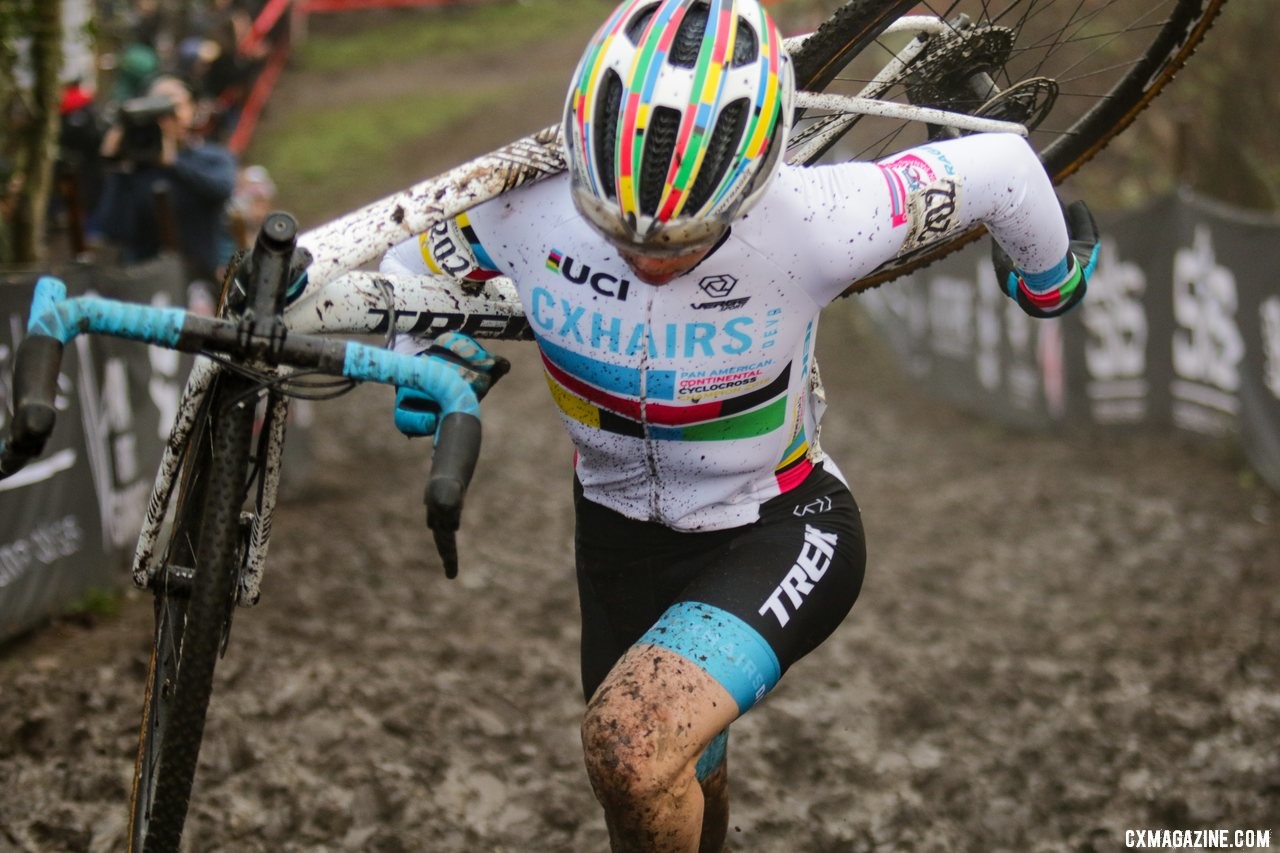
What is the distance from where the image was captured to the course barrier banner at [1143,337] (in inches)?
368

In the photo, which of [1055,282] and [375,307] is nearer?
[375,307]

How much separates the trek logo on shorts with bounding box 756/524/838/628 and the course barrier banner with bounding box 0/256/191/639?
410 cm

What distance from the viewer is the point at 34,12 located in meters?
7.19

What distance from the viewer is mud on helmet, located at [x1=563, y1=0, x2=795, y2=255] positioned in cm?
281

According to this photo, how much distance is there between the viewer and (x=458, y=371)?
3.01m

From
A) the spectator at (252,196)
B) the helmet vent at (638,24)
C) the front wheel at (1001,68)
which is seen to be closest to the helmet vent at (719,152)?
the helmet vent at (638,24)

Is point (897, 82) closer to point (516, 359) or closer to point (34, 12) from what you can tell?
point (34, 12)

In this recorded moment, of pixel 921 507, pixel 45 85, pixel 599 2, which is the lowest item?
pixel 599 2

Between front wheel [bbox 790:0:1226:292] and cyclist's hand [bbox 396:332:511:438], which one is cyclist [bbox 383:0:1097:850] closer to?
cyclist's hand [bbox 396:332:511:438]

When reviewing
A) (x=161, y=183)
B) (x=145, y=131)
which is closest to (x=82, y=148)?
(x=145, y=131)

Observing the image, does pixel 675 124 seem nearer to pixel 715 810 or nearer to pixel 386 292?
pixel 386 292

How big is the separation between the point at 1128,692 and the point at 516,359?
27.5 ft

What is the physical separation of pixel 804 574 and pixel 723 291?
2.41ft

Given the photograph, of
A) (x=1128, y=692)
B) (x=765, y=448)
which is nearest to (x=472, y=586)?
(x=1128, y=692)
